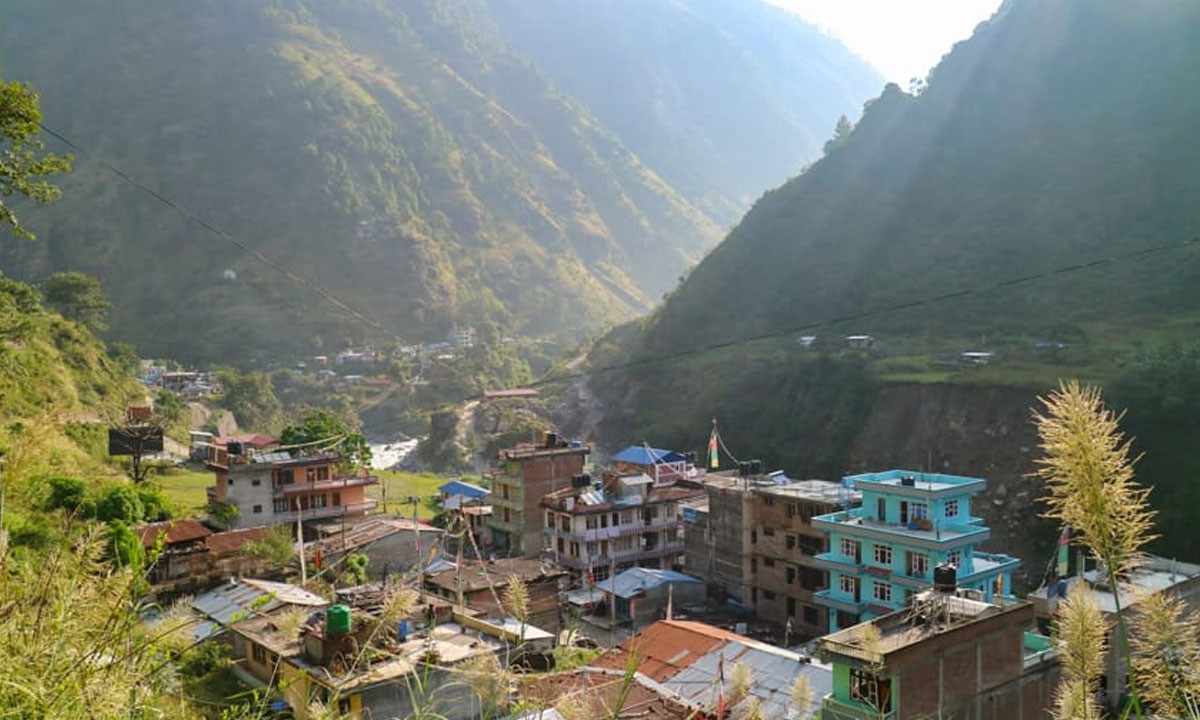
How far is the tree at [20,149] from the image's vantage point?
11.3 metres

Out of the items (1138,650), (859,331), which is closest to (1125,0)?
(859,331)

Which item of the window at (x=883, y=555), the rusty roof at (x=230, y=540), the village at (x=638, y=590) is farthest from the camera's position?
the window at (x=883, y=555)

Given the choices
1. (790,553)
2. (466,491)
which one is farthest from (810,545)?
(466,491)

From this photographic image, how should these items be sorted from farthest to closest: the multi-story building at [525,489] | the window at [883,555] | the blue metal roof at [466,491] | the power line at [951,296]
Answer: the blue metal roof at [466,491] → the power line at [951,296] → the multi-story building at [525,489] → the window at [883,555]

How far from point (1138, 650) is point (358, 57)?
146228 millimetres

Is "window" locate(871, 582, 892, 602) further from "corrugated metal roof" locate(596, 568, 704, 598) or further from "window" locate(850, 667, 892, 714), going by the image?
"window" locate(850, 667, 892, 714)

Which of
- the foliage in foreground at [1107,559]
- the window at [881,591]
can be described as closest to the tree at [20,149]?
the foliage in foreground at [1107,559]

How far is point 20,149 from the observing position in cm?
1223

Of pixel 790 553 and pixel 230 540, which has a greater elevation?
pixel 230 540

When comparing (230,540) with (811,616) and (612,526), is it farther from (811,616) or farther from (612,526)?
(811,616)

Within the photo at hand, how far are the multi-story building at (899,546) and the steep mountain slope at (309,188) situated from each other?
221 ft

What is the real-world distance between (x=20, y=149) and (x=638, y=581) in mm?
16672

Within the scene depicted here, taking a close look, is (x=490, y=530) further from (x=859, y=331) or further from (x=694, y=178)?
(x=694, y=178)

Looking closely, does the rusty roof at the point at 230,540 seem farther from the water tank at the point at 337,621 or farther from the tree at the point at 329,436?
the water tank at the point at 337,621
